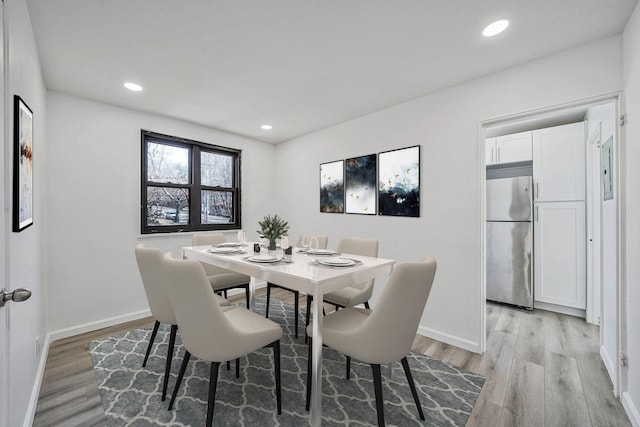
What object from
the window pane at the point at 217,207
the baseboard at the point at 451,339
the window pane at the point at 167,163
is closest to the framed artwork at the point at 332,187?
the window pane at the point at 217,207

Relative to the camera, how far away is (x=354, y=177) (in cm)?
355

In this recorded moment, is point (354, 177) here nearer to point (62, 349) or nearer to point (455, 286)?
point (455, 286)

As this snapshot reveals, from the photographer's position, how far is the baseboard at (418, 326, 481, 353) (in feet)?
8.10

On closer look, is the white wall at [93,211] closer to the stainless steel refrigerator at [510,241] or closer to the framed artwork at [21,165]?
the framed artwork at [21,165]

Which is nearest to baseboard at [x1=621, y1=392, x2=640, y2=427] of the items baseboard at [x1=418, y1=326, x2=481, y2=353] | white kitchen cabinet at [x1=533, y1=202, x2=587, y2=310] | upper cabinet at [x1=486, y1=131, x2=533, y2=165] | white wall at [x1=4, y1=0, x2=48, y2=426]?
baseboard at [x1=418, y1=326, x2=481, y2=353]

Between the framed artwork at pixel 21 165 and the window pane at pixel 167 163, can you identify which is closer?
the framed artwork at pixel 21 165

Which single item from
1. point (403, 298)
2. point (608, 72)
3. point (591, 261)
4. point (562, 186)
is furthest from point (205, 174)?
point (591, 261)

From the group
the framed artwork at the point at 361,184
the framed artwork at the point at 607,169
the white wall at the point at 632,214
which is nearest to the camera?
the white wall at the point at 632,214

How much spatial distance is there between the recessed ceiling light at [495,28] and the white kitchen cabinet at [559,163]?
220 cm

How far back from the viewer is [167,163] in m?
3.56

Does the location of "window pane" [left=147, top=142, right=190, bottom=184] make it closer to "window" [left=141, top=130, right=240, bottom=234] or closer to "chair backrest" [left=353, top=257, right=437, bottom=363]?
"window" [left=141, top=130, right=240, bottom=234]

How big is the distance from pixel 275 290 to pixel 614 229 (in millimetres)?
3737

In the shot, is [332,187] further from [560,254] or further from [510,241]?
[560,254]

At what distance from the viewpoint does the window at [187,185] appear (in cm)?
340
